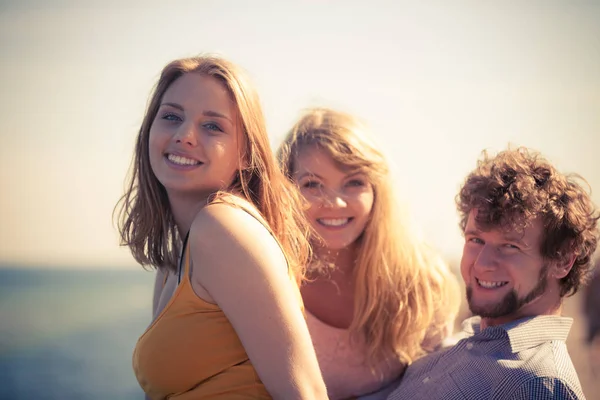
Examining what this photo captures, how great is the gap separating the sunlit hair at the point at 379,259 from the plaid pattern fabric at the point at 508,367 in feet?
1.92

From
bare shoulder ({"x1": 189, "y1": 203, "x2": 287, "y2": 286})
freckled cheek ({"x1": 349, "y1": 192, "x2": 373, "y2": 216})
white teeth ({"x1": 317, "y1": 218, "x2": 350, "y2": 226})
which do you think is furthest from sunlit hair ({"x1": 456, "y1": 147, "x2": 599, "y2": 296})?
bare shoulder ({"x1": 189, "y1": 203, "x2": 287, "y2": 286})

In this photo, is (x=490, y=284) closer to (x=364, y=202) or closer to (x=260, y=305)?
(x=364, y=202)

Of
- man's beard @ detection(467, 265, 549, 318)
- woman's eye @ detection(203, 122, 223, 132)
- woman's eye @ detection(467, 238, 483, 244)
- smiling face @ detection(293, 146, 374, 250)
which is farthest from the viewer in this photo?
smiling face @ detection(293, 146, 374, 250)

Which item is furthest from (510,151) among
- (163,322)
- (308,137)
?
(163,322)

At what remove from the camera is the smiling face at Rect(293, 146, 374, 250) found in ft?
12.6

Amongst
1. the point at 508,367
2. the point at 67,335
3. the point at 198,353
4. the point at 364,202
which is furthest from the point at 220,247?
the point at 67,335

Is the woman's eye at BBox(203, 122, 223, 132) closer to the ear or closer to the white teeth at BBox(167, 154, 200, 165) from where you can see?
the white teeth at BBox(167, 154, 200, 165)

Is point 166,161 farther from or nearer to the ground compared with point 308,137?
nearer to the ground

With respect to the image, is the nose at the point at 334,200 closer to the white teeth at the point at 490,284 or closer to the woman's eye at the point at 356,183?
the woman's eye at the point at 356,183

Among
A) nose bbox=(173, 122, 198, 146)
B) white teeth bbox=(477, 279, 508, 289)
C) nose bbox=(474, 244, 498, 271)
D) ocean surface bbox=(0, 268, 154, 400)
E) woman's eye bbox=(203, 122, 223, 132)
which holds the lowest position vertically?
ocean surface bbox=(0, 268, 154, 400)

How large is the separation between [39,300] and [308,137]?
15.5 m

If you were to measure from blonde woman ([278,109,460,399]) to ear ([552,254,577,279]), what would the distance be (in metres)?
1.03

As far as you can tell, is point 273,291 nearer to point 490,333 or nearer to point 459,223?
point 490,333

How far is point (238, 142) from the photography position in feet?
8.66
